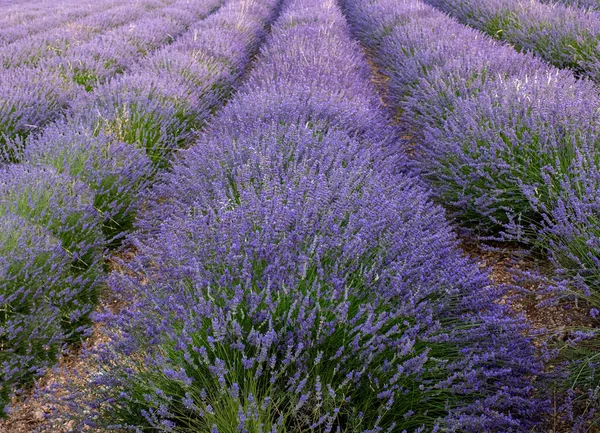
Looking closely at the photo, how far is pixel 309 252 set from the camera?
1.78m

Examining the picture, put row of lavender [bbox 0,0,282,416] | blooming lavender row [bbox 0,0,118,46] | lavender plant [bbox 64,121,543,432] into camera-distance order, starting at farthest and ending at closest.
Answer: blooming lavender row [bbox 0,0,118,46] → row of lavender [bbox 0,0,282,416] → lavender plant [bbox 64,121,543,432]

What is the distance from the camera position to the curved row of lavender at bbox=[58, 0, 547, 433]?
1.44 meters

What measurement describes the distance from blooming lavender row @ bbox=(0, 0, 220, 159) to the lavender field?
0.04 metres

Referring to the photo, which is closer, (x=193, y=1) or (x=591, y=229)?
(x=591, y=229)

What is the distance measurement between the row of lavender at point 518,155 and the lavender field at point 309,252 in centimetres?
2

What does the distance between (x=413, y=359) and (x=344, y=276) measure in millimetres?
454

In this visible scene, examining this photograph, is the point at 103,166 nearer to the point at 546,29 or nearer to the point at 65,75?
the point at 65,75

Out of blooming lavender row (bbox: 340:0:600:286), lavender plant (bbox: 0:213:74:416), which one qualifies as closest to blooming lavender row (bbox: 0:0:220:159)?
lavender plant (bbox: 0:213:74:416)

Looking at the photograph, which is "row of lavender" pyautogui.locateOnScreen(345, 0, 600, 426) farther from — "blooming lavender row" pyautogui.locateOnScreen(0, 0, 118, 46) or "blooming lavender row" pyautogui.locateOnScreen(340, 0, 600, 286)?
"blooming lavender row" pyautogui.locateOnScreen(0, 0, 118, 46)

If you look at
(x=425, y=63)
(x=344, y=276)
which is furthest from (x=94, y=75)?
(x=344, y=276)

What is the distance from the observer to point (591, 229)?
207cm

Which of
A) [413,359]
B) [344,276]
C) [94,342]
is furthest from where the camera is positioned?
[94,342]

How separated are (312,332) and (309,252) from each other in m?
0.30

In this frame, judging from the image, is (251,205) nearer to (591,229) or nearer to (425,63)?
(591,229)
